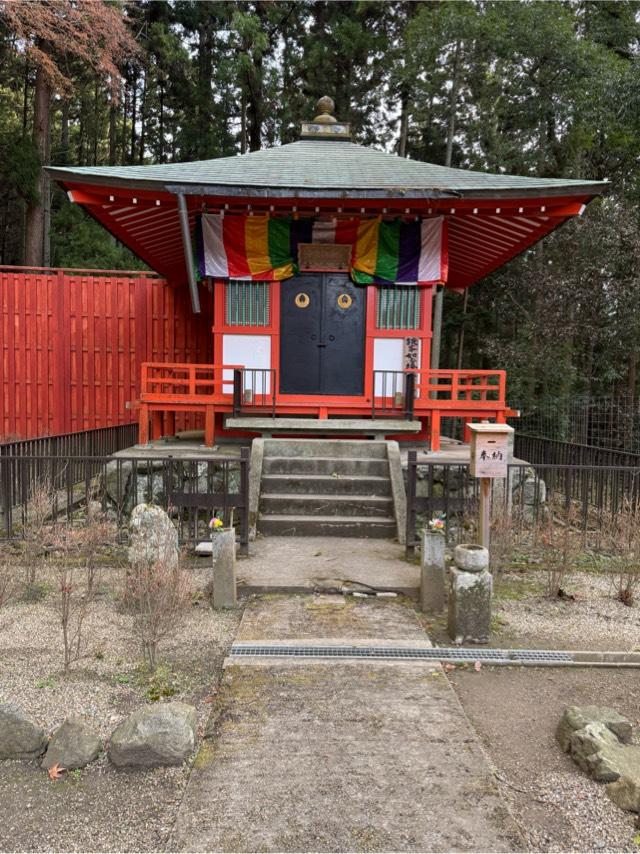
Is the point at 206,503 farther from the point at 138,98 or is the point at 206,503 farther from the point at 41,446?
the point at 138,98

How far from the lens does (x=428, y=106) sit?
A: 686 inches

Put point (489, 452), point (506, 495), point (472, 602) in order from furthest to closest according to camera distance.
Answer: point (506, 495), point (489, 452), point (472, 602)

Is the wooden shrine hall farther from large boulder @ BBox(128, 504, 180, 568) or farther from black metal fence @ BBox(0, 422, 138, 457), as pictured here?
large boulder @ BBox(128, 504, 180, 568)

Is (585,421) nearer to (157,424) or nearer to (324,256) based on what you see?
(324,256)

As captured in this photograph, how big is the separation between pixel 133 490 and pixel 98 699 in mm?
4054

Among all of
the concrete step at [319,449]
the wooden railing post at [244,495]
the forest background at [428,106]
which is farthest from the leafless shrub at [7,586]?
the forest background at [428,106]

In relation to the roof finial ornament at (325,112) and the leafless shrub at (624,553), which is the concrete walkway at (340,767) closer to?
the leafless shrub at (624,553)

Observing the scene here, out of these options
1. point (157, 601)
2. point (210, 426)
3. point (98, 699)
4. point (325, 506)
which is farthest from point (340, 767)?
point (210, 426)

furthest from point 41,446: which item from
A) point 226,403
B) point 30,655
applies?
point 30,655

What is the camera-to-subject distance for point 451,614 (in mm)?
4250

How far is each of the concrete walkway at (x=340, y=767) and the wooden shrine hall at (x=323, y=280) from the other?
511 centimetres

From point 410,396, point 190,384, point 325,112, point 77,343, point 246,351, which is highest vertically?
point 325,112

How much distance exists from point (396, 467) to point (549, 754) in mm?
4650

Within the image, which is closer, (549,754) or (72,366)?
(549,754)
